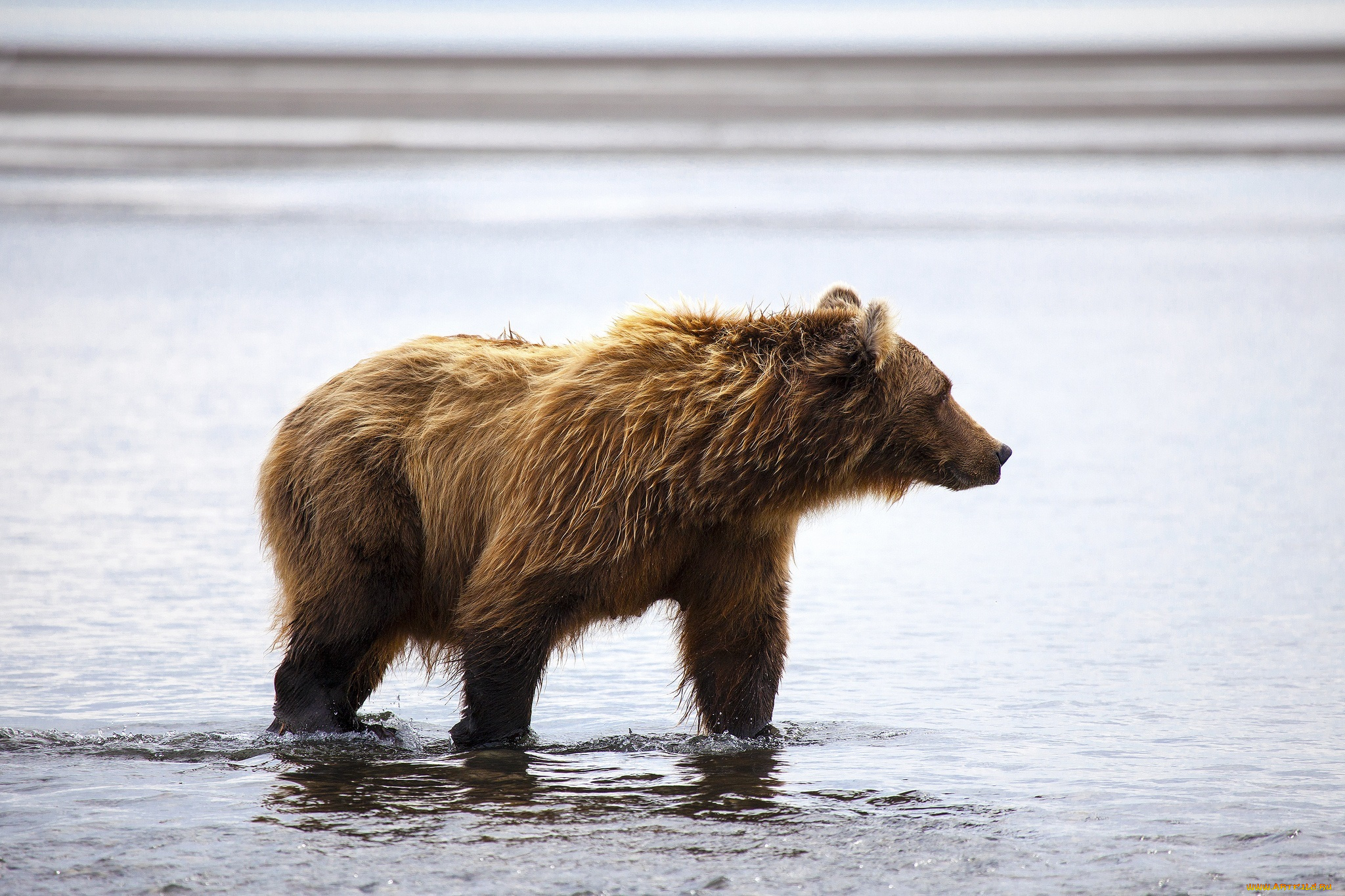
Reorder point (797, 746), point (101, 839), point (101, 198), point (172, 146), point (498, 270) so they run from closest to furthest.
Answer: point (101, 839) < point (797, 746) < point (498, 270) < point (101, 198) < point (172, 146)

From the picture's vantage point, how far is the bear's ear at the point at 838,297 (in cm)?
625

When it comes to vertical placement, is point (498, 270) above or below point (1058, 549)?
above

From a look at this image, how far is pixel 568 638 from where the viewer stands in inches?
231

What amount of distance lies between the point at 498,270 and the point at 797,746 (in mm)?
18491

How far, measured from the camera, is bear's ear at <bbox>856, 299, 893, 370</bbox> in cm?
581

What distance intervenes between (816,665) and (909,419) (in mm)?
→ 1717

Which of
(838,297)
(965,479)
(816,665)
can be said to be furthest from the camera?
(816,665)

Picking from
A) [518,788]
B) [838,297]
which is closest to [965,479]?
[838,297]

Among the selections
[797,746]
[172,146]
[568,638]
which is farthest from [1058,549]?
[172,146]

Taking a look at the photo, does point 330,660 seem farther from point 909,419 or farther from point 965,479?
point 965,479

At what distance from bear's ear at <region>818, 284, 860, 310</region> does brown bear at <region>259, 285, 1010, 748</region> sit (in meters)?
0.01

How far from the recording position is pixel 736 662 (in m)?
6.12

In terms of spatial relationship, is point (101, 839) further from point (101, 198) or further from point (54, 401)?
point (101, 198)

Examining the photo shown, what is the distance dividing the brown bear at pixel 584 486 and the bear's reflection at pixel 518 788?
0.71 feet
